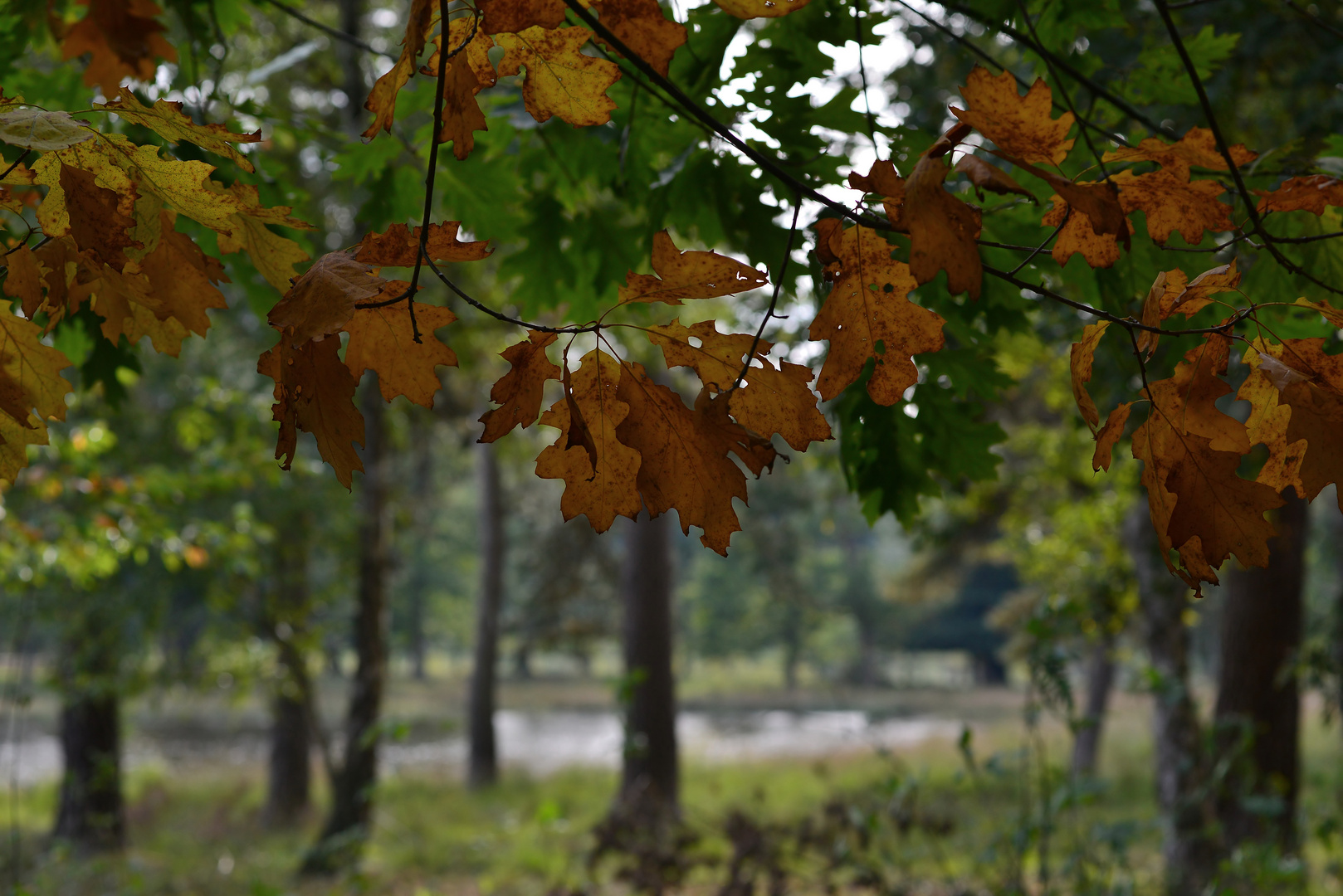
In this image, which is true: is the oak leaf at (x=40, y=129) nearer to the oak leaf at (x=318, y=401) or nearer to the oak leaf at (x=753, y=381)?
the oak leaf at (x=318, y=401)

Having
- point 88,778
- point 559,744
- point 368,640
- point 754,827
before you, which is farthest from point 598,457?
point 559,744

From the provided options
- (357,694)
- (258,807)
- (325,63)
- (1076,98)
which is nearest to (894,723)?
(258,807)

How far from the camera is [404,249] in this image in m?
0.80

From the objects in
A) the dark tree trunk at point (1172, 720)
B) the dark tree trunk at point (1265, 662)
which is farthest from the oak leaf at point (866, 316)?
the dark tree trunk at point (1265, 662)

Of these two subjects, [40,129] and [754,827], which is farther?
[754,827]

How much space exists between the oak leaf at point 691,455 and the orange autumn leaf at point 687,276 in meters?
0.07

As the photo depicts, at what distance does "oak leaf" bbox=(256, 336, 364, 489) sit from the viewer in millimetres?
741

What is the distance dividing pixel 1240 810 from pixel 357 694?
23.2ft

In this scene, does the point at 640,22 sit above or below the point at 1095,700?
above

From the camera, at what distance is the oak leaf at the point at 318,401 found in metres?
0.74

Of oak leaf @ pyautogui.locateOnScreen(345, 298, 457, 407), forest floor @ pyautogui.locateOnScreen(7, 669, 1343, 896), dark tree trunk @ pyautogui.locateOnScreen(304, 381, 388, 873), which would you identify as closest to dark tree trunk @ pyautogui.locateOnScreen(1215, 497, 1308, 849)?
forest floor @ pyautogui.locateOnScreen(7, 669, 1343, 896)

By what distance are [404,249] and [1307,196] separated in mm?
879

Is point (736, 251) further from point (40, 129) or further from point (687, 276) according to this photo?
point (40, 129)

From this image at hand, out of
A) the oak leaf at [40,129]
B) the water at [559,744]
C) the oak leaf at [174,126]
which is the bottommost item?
the water at [559,744]
